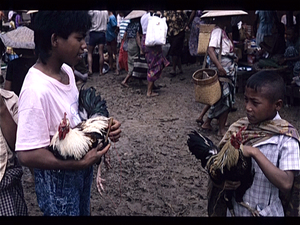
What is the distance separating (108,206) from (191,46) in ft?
19.7

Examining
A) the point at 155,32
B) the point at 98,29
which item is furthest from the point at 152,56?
the point at 98,29

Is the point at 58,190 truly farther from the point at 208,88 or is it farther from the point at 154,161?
the point at 208,88

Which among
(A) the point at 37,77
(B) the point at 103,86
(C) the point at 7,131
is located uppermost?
(A) the point at 37,77

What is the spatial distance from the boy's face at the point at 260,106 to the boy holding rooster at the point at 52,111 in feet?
2.60

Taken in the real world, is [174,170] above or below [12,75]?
below

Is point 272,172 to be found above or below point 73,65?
below

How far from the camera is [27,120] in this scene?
72.1 inches

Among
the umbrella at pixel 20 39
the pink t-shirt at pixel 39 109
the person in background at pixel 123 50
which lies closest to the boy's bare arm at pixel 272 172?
the pink t-shirt at pixel 39 109

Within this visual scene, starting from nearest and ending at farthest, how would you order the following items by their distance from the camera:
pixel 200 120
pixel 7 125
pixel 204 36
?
pixel 7 125 < pixel 204 36 < pixel 200 120

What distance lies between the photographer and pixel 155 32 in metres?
6.95

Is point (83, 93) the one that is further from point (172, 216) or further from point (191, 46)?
point (191, 46)

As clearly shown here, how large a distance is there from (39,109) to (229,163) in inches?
41.1
